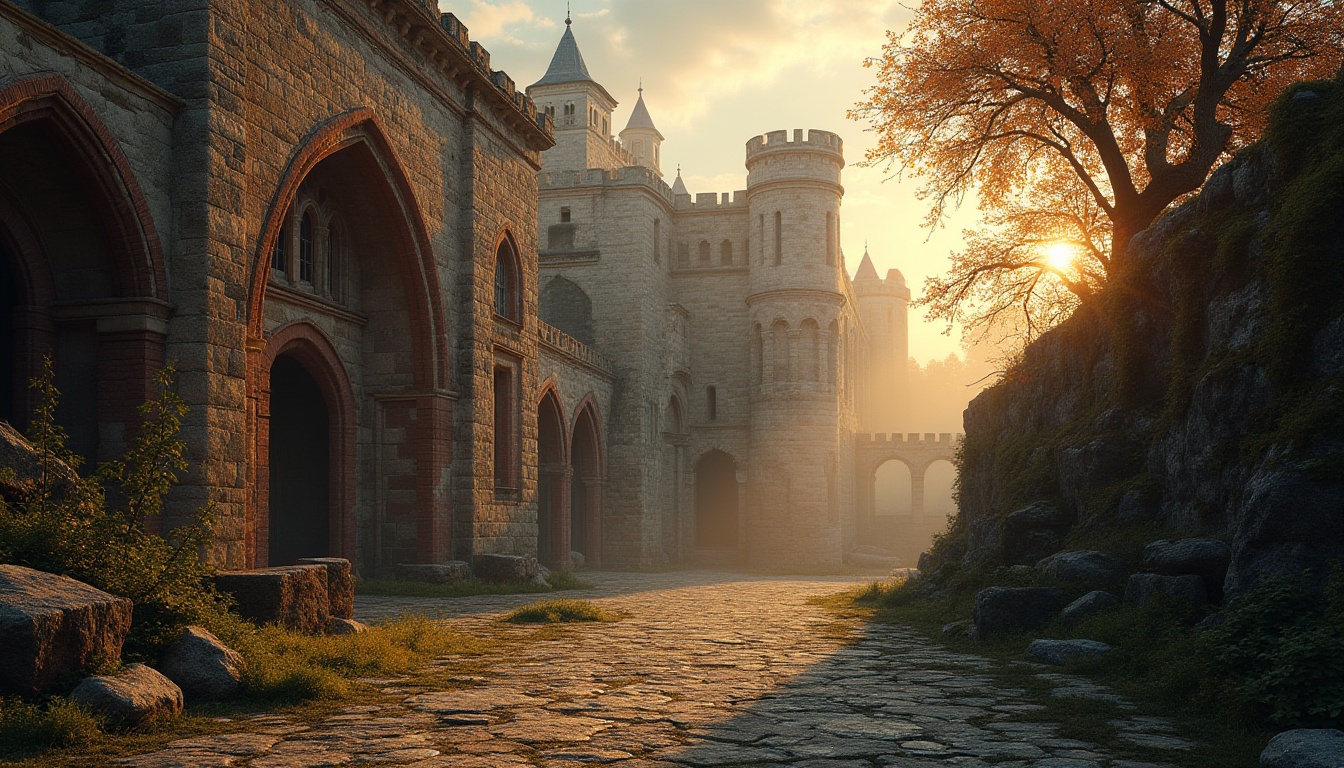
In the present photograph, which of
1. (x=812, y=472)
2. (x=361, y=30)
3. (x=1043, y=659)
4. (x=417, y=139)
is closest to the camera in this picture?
(x=1043, y=659)

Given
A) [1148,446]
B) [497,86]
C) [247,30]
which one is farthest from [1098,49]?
[247,30]

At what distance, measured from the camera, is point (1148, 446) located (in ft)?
34.6

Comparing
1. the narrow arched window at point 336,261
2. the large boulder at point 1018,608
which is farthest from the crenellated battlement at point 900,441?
the large boulder at point 1018,608

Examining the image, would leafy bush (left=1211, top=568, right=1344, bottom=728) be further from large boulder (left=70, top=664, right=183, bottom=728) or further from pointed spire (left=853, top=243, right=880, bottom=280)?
pointed spire (left=853, top=243, right=880, bottom=280)

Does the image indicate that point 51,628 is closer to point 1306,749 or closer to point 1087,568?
point 1306,749

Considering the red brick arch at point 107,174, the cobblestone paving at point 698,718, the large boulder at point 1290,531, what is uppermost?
the red brick arch at point 107,174

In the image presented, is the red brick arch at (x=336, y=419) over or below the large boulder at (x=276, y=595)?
over

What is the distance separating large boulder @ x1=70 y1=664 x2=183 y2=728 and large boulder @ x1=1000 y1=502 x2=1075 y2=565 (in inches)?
329

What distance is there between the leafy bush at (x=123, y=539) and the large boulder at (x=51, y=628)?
1.45ft

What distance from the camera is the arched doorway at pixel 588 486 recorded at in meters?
30.5

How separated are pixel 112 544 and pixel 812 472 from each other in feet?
98.7

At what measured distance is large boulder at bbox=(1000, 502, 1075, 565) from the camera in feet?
36.8

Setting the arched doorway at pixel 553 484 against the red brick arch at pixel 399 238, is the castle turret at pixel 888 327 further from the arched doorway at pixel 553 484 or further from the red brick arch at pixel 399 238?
the red brick arch at pixel 399 238

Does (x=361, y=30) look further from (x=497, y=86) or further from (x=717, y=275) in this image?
(x=717, y=275)
